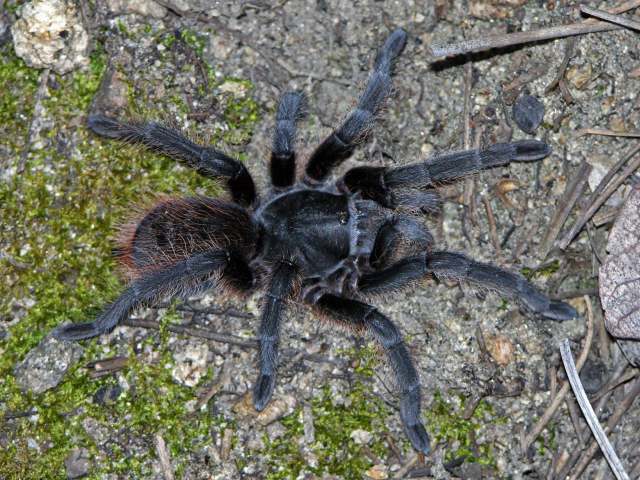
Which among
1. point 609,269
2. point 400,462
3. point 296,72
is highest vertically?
point 609,269

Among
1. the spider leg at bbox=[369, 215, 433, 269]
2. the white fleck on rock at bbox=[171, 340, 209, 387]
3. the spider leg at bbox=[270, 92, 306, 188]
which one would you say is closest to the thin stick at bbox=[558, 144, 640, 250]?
the spider leg at bbox=[369, 215, 433, 269]

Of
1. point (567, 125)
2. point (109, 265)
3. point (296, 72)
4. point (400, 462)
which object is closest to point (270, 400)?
point (400, 462)

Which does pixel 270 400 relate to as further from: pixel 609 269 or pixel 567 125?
pixel 567 125

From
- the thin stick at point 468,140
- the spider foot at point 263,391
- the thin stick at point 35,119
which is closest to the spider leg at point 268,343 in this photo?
the spider foot at point 263,391

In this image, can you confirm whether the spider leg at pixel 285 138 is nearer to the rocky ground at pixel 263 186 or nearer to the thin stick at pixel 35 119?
the rocky ground at pixel 263 186

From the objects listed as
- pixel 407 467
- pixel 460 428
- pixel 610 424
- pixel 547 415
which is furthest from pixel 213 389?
pixel 610 424
